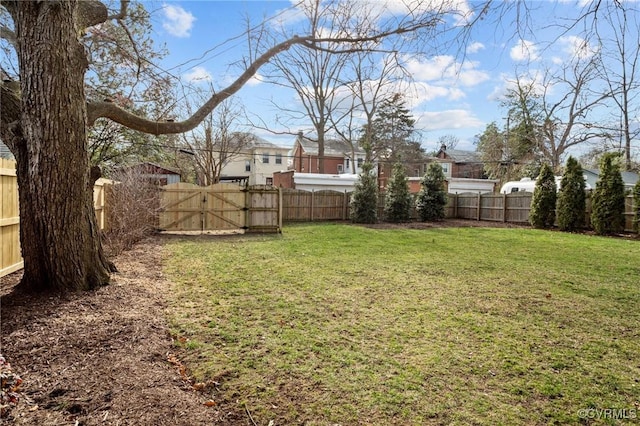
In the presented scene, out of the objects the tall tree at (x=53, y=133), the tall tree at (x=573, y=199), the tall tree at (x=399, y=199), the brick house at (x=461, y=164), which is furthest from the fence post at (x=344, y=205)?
the brick house at (x=461, y=164)

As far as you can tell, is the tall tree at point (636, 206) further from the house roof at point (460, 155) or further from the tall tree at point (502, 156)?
the house roof at point (460, 155)

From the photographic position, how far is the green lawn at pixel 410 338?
2287 mm

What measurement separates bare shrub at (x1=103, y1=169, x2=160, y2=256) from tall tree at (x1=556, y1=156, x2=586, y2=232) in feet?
45.9

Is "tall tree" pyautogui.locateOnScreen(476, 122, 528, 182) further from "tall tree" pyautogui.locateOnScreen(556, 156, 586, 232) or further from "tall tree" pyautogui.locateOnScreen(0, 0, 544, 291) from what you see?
"tall tree" pyautogui.locateOnScreen(0, 0, 544, 291)

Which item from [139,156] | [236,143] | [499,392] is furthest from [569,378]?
[236,143]

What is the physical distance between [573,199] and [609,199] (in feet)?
3.92

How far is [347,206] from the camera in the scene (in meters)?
17.4

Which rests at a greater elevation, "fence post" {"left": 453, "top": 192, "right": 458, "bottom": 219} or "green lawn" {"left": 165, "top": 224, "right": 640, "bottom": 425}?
"fence post" {"left": 453, "top": 192, "right": 458, "bottom": 219}

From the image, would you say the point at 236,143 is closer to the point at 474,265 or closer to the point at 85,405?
the point at 474,265

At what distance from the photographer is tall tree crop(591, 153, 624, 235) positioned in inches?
472

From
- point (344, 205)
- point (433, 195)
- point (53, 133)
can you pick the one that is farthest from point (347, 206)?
point (53, 133)

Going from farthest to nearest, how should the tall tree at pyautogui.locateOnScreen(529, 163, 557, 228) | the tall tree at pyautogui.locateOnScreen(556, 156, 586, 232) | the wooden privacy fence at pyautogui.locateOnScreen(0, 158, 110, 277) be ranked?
the tall tree at pyautogui.locateOnScreen(529, 163, 557, 228), the tall tree at pyautogui.locateOnScreen(556, 156, 586, 232), the wooden privacy fence at pyautogui.locateOnScreen(0, 158, 110, 277)

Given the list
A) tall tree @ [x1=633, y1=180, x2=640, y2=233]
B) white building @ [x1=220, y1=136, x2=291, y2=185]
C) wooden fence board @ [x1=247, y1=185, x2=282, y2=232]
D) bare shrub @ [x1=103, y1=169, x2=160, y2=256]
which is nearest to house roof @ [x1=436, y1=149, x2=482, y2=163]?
white building @ [x1=220, y1=136, x2=291, y2=185]

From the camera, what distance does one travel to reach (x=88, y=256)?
4.21 metres
